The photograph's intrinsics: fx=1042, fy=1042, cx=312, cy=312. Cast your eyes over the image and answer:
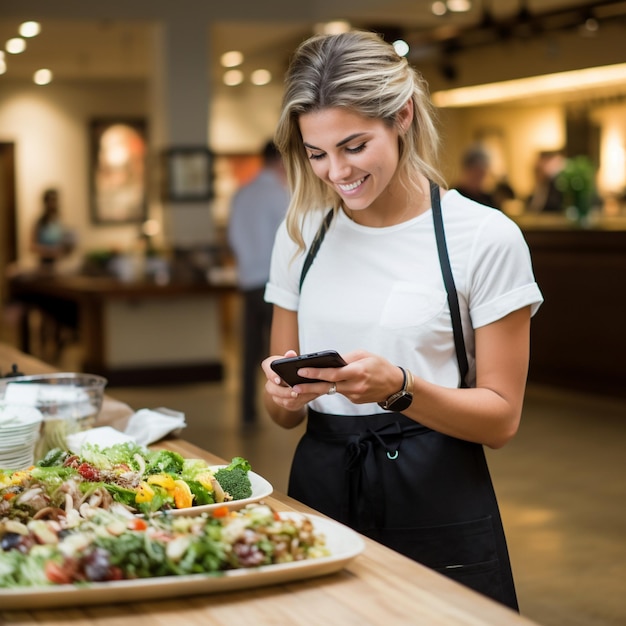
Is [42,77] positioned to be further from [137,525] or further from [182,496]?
[137,525]

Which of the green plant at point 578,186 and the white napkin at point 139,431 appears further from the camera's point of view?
the green plant at point 578,186

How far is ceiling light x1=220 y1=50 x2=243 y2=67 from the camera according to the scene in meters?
11.8

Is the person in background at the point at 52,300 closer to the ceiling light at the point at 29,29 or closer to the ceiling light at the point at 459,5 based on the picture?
the ceiling light at the point at 29,29

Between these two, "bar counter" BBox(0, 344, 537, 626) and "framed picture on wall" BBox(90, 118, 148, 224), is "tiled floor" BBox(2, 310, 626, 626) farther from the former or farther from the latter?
"framed picture on wall" BBox(90, 118, 148, 224)

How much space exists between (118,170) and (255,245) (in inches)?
359

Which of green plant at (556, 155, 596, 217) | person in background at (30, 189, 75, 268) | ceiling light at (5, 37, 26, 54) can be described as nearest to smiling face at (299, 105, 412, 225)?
green plant at (556, 155, 596, 217)

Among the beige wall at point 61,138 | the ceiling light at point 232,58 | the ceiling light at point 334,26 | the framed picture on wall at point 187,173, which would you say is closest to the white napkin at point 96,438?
the framed picture on wall at point 187,173

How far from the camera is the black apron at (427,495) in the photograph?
199 centimetres

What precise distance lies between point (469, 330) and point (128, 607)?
0.91m

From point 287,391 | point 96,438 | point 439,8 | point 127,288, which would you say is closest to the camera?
point 287,391

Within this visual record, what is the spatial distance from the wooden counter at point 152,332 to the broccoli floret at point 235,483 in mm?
6951

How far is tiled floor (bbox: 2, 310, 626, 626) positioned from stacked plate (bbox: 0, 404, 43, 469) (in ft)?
7.09

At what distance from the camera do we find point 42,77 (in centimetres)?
1455

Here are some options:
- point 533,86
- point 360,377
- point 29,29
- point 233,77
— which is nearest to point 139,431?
point 360,377
